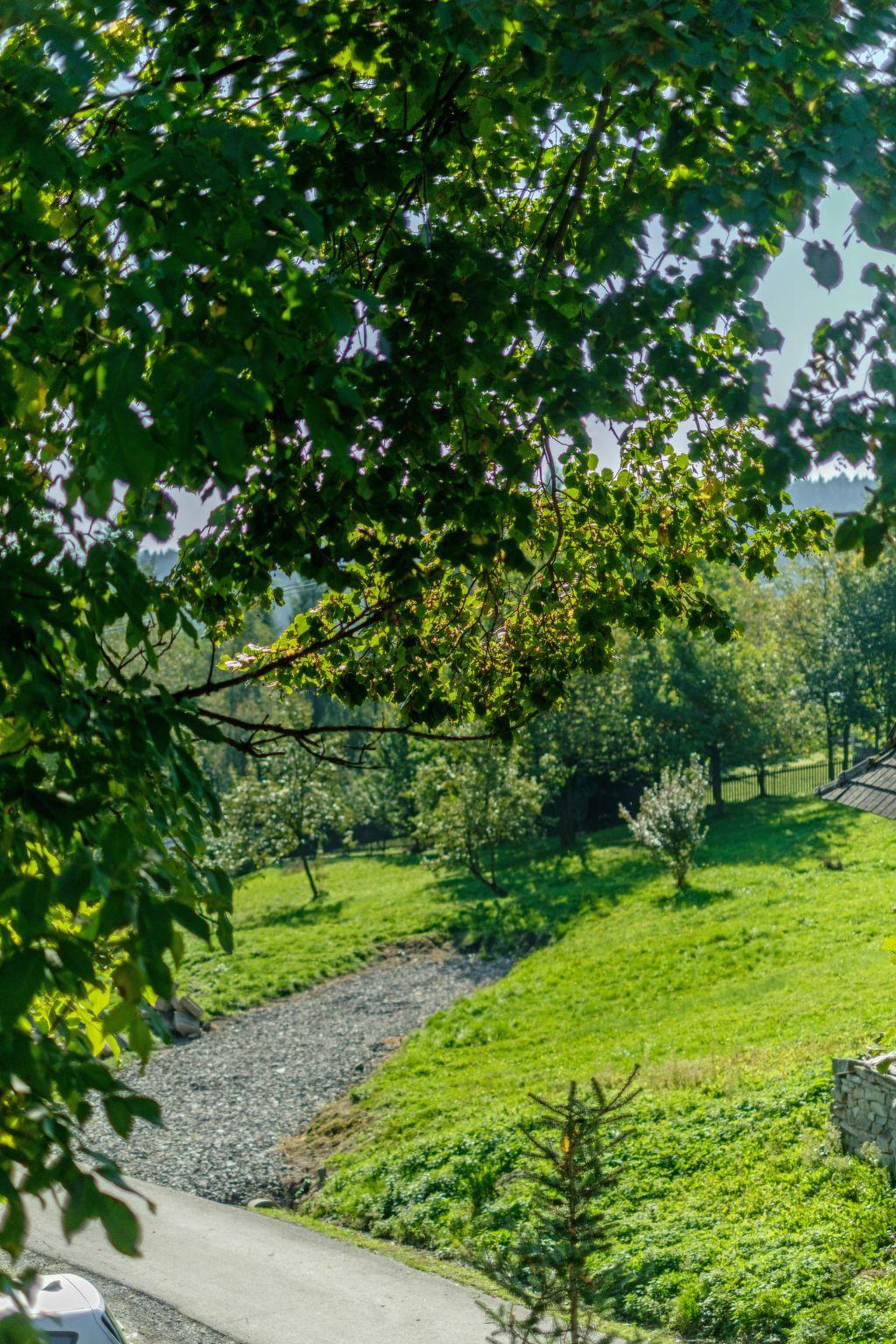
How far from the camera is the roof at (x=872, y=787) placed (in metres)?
8.77

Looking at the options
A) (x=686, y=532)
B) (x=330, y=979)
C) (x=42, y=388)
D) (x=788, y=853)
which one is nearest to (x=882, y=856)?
(x=788, y=853)

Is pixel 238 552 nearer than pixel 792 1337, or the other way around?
pixel 238 552

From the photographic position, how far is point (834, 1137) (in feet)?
33.9

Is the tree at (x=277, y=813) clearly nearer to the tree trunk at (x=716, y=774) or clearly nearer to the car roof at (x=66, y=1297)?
the tree trunk at (x=716, y=774)

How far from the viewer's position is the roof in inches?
345

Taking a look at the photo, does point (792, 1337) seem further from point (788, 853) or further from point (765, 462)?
point (788, 853)

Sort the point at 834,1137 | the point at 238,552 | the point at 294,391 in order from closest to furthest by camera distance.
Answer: the point at 294,391
the point at 238,552
the point at 834,1137

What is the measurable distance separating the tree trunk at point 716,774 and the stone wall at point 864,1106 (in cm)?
2751

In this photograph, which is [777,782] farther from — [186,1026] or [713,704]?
[186,1026]

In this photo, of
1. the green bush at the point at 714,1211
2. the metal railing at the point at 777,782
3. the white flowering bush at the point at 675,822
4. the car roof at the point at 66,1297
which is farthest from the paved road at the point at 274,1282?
the metal railing at the point at 777,782

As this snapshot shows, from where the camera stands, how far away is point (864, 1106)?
396 inches

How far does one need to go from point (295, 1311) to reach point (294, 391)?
29.8 feet

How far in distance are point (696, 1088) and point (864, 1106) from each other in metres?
3.00

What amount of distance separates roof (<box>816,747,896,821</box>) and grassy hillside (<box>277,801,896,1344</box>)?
10.6 feet
